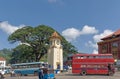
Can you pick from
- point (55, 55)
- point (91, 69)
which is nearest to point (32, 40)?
point (55, 55)

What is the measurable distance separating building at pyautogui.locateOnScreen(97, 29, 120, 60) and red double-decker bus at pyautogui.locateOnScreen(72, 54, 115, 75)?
42.2 m

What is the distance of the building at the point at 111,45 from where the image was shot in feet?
304

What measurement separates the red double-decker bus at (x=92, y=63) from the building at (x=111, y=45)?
4217 cm

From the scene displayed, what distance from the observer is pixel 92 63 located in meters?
50.8

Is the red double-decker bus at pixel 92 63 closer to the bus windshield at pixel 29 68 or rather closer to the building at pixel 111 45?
the bus windshield at pixel 29 68

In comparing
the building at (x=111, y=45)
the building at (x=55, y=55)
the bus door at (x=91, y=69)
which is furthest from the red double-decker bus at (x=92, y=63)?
the building at (x=111, y=45)

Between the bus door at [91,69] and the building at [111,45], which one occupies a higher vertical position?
the building at [111,45]

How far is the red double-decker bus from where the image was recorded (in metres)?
50.1

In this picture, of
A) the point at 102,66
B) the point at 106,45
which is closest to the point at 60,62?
the point at 102,66

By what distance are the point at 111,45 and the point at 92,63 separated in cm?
4800

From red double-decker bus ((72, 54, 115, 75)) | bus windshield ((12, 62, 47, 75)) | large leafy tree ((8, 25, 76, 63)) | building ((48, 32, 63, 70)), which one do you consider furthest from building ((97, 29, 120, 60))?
red double-decker bus ((72, 54, 115, 75))

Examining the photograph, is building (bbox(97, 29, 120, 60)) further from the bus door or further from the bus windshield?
the bus door

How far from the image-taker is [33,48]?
87625 millimetres

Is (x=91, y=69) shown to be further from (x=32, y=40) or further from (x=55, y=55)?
(x=32, y=40)
